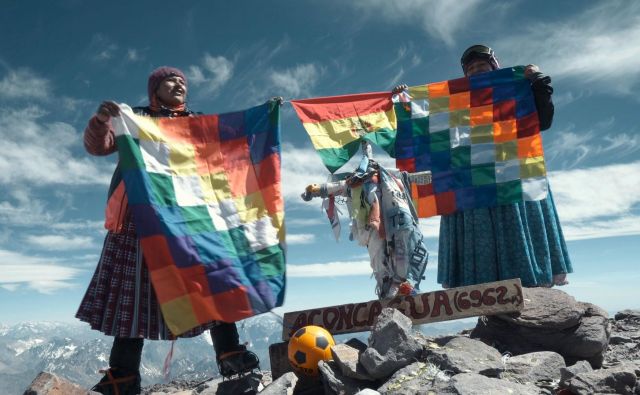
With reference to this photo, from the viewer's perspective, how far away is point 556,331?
4828 millimetres

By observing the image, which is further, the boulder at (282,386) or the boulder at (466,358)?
the boulder at (282,386)

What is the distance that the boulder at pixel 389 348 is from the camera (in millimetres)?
3768

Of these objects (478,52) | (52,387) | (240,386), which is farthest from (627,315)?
(52,387)

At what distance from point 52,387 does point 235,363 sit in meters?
1.62

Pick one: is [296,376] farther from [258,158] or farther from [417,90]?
[417,90]

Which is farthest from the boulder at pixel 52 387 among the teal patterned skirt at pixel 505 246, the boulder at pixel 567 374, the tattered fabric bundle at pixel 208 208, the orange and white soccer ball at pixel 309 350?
the teal patterned skirt at pixel 505 246

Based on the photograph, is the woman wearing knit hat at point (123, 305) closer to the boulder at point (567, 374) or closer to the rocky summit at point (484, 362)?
the rocky summit at point (484, 362)

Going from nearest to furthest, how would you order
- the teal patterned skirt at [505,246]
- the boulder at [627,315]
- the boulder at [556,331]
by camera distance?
the boulder at [556,331] → the teal patterned skirt at [505,246] → the boulder at [627,315]

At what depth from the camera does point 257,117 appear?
599 centimetres

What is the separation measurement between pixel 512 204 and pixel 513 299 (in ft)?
8.81

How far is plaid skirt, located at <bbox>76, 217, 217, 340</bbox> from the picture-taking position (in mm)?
4371

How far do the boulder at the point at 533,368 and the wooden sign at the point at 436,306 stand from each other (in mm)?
523

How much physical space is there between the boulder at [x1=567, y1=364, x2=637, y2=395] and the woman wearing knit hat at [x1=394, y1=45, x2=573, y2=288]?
8.78 feet

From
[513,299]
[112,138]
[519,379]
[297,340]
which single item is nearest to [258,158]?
[112,138]
